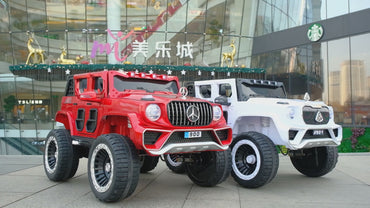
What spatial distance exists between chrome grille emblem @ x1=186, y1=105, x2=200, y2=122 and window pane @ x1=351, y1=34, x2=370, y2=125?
15517 mm

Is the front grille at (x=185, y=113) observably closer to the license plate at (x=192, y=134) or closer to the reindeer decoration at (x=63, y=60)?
the license plate at (x=192, y=134)

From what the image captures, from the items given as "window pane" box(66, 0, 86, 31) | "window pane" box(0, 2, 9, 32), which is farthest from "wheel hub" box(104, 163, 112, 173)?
"window pane" box(0, 2, 9, 32)

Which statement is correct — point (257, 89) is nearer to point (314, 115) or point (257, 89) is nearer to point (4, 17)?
point (314, 115)

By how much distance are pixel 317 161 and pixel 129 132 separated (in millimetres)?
5021

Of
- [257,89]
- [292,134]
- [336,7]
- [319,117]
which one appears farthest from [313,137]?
[336,7]

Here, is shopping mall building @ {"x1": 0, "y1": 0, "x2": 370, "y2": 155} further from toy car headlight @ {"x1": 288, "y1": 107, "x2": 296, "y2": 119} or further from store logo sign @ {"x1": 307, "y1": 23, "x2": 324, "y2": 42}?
toy car headlight @ {"x1": 288, "y1": 107, "x2": 296, "y2": 119}

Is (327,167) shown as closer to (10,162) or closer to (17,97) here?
(10,162)

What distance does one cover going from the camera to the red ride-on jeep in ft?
18.7

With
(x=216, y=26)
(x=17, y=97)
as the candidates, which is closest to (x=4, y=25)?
(x=17, y=97)

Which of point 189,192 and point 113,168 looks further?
point 189,192

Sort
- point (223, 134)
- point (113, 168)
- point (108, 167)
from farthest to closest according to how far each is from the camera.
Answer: point (223, 134)
point (108, 167)
point (113, 168)

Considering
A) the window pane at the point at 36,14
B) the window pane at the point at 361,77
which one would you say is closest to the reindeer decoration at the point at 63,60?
the window pane at the point at 36,14

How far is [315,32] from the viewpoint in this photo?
68.3 ft

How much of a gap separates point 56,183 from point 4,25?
22407mm
